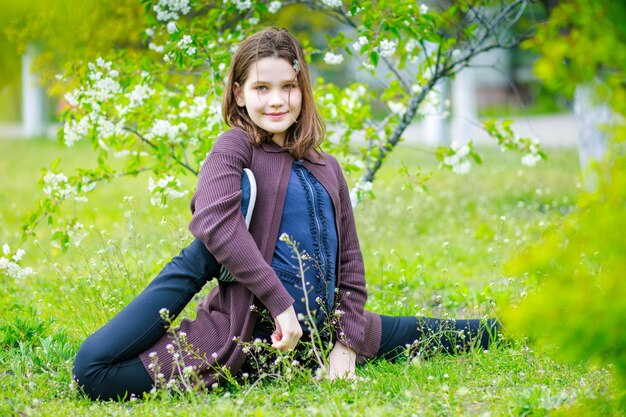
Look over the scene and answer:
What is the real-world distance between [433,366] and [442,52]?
2189mm

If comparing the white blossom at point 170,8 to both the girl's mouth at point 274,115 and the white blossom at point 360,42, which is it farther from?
the girl's mouth at point 274,115

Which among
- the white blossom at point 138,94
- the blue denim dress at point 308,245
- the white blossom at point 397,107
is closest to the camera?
the blue denim dress at point 308,245

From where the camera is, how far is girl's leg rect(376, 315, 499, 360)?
346 centimetres

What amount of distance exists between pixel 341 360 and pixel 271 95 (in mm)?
1088

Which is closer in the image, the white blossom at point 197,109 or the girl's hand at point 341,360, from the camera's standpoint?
the girl's hand at point 341,360

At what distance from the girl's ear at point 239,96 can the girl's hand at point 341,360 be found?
41.4 inches

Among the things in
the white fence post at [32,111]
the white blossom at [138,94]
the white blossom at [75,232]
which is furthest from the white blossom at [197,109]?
the white fence post at [32,111]

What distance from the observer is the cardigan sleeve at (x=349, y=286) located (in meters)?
3.23

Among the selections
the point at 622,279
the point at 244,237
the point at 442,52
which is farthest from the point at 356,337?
the point at 442,52

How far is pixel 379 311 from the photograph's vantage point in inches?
161

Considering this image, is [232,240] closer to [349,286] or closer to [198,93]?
[349,286]

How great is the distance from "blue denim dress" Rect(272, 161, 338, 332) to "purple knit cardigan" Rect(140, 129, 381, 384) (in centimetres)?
4

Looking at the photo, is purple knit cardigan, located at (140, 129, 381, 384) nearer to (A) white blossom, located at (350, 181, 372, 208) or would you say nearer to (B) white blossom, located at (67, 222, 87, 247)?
(A) white blossom, located at (350, 181, 372, 208)

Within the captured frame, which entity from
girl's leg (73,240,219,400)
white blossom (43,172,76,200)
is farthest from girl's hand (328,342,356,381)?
white blossom (43,172,76,200)
